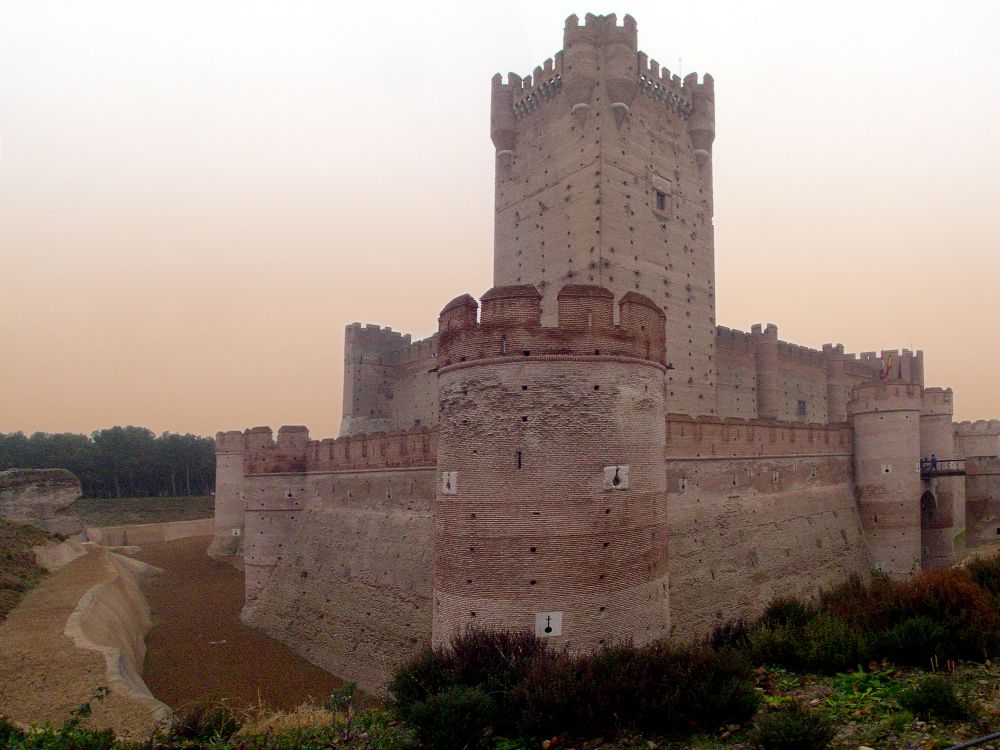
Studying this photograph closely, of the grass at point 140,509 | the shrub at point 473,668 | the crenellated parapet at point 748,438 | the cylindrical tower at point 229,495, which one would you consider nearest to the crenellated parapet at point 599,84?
the crenellated parapet at point 748,438

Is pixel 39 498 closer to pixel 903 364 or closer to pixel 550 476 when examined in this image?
pixel 550 476

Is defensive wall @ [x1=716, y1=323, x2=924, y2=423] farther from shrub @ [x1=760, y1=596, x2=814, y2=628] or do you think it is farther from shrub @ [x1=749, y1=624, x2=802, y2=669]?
shrub @ [x1=749, y1=624, x2=802, y2=669]

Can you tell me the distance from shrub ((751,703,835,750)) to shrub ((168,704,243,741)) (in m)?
5.99

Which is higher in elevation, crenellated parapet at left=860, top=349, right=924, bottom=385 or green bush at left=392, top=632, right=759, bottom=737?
crenellated parapet at left=860, top=349, right=924, bottom=385

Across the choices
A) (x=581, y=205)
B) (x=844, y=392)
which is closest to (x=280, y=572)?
(x=581, y=205)

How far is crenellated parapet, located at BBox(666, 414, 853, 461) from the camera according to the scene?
53.2 ft

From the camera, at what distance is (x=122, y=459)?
6150 cm

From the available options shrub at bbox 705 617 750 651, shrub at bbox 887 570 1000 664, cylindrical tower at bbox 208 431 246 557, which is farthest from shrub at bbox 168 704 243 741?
cylindrical tower at bbox 208 431 246 557

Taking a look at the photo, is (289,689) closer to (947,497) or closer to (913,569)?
(913,569)

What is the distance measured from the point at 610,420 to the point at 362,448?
37.0 ft

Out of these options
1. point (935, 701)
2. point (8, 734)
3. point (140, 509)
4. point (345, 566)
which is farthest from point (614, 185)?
point (140, 509)

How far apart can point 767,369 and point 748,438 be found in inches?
497

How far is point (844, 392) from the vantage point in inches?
1405

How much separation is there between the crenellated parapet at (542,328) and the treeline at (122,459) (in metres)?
62.6
